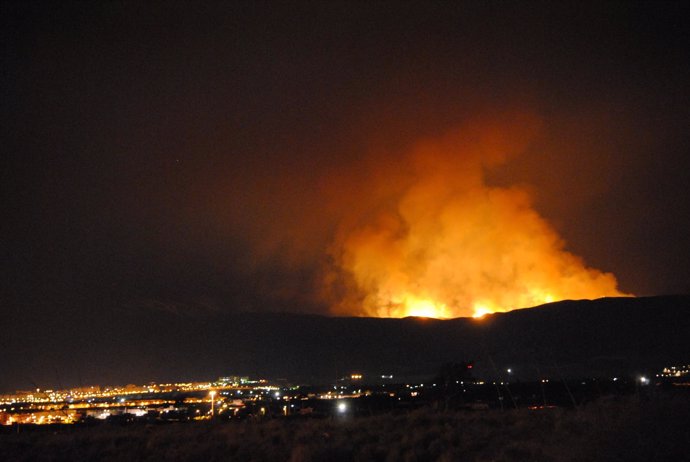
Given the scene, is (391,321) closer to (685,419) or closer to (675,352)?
(675,352)

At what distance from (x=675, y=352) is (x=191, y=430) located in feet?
271

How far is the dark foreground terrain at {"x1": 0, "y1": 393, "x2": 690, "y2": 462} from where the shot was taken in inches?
553

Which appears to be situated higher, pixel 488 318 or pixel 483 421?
pixel 488 318

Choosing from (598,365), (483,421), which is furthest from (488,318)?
(483,421)

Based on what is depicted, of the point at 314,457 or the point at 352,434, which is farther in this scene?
the point at 352,434

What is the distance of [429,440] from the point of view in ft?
73.5

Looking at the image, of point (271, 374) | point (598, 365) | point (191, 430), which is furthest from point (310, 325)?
point (191, 430)

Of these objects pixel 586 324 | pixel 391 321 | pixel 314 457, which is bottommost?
pixel 314 457

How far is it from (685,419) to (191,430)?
22.2 m

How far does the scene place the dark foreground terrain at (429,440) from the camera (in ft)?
46.1

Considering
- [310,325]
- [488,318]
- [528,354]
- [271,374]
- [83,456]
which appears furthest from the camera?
[310,325]

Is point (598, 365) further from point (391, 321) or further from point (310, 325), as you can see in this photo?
point (310, 325)

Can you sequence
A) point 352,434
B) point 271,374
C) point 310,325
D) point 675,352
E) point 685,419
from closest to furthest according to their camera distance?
point 685,419, point 352,434, point 675,352, point 271,374, point 310,325

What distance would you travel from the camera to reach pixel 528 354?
363ft
